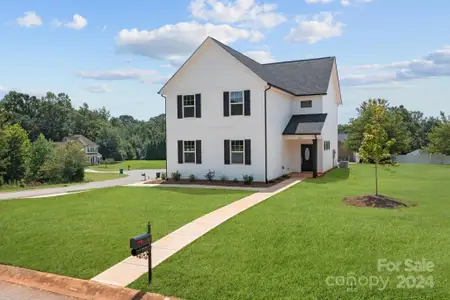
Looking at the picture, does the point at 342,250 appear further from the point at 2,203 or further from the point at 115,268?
the point at 2,203

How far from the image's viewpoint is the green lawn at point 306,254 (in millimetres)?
5625

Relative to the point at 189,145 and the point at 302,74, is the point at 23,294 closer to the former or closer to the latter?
the point at 189,145

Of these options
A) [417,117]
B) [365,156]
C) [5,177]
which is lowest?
[5,177]

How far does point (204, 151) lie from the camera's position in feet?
65.9

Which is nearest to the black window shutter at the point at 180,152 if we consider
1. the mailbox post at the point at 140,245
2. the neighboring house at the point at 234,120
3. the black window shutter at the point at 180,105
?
the neighboring house at the point at 234,120

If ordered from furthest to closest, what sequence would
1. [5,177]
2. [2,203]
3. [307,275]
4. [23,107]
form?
1. [23,107]
2. [5,177]
3. [2,203]
4. [307,275]

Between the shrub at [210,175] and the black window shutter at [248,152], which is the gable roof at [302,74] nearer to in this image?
the black window shutter at [248,152]

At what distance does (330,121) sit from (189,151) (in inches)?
457

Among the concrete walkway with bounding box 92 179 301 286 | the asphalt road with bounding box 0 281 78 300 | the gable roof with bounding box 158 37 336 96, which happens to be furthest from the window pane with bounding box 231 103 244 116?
the asphalt road with bounding box 0 281 78 300

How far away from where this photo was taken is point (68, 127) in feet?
284

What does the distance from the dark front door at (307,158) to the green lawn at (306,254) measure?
38.4ft

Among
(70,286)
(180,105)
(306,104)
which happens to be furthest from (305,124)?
(70,286)

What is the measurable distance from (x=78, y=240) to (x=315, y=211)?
7.09 meters

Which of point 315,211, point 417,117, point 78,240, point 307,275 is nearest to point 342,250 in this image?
point 307,275
